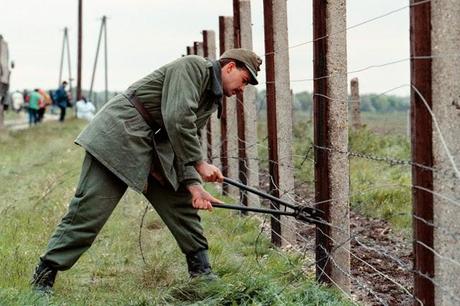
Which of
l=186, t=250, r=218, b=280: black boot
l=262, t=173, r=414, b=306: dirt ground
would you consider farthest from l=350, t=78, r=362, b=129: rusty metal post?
l=186, t=250, r=218, b=280: black boot

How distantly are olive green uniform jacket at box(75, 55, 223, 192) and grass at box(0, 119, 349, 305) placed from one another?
728 millimetres

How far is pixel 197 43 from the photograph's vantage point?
46.8 feet

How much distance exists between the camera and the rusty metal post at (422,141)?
12.9 feet

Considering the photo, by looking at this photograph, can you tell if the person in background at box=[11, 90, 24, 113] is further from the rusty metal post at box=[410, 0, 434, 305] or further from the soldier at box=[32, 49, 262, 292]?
the rusty metal post at box=[410, 0, 434, 305]

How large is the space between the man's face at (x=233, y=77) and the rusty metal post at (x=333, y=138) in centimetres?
48

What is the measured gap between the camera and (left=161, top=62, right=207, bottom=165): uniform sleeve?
542cm

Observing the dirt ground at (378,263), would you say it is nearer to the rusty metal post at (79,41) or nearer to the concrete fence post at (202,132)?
the concrete fence post at (202,132)

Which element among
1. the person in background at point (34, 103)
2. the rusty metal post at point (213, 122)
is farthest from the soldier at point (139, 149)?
the person in background at point (34, 103)

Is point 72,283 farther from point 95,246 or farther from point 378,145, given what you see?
point 378,145

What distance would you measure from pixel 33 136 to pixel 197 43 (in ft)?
50.8

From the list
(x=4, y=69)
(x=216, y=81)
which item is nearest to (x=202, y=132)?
(x=216, y=81)

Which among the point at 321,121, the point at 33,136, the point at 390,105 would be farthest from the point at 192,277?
the point at 390,105

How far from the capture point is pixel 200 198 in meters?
5.74

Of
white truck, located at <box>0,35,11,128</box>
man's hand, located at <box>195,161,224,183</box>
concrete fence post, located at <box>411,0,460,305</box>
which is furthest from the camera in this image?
white truck, located at <box>0,35,11,128</box>
